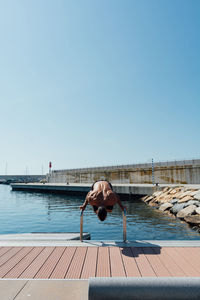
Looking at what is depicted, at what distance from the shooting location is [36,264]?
450cm

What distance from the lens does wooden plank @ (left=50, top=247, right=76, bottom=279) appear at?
3.98 m

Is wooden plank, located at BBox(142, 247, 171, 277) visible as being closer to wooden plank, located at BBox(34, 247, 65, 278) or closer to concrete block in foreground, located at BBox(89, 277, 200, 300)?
concrete block in foreground, located at BBox(89, 277, 200, 300)

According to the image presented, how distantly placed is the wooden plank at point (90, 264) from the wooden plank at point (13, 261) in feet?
5.28

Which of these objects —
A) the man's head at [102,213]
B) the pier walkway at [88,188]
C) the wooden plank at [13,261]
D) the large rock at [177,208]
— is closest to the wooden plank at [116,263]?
the man's head at [102,213]

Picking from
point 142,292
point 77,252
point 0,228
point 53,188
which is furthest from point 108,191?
point 53,188

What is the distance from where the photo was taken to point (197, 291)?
102 inches

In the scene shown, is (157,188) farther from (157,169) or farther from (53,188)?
(53,188)

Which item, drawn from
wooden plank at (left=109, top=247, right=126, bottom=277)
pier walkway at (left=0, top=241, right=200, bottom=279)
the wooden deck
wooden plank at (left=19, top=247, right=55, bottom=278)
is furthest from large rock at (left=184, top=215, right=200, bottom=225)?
wooden plank at (left=19, top=247, right=55, bottom=278)

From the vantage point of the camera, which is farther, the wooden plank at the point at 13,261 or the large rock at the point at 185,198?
the large rock at the point at 185,198

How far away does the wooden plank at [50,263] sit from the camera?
404cm

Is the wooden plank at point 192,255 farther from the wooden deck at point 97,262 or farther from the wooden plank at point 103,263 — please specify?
the wooden plank at point 103,263

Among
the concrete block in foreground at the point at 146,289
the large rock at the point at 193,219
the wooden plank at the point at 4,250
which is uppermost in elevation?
the concrete block in foreground at the point at 146,289

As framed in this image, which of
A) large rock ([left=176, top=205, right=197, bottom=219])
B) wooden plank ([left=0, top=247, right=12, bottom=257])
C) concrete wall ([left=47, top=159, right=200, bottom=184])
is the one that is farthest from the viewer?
concrete wall ([left=47, top=159, right=200, bottom=184])

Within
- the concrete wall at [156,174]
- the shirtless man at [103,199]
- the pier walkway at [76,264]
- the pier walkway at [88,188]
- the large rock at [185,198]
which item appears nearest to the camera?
the pier walkway at [76,264]
